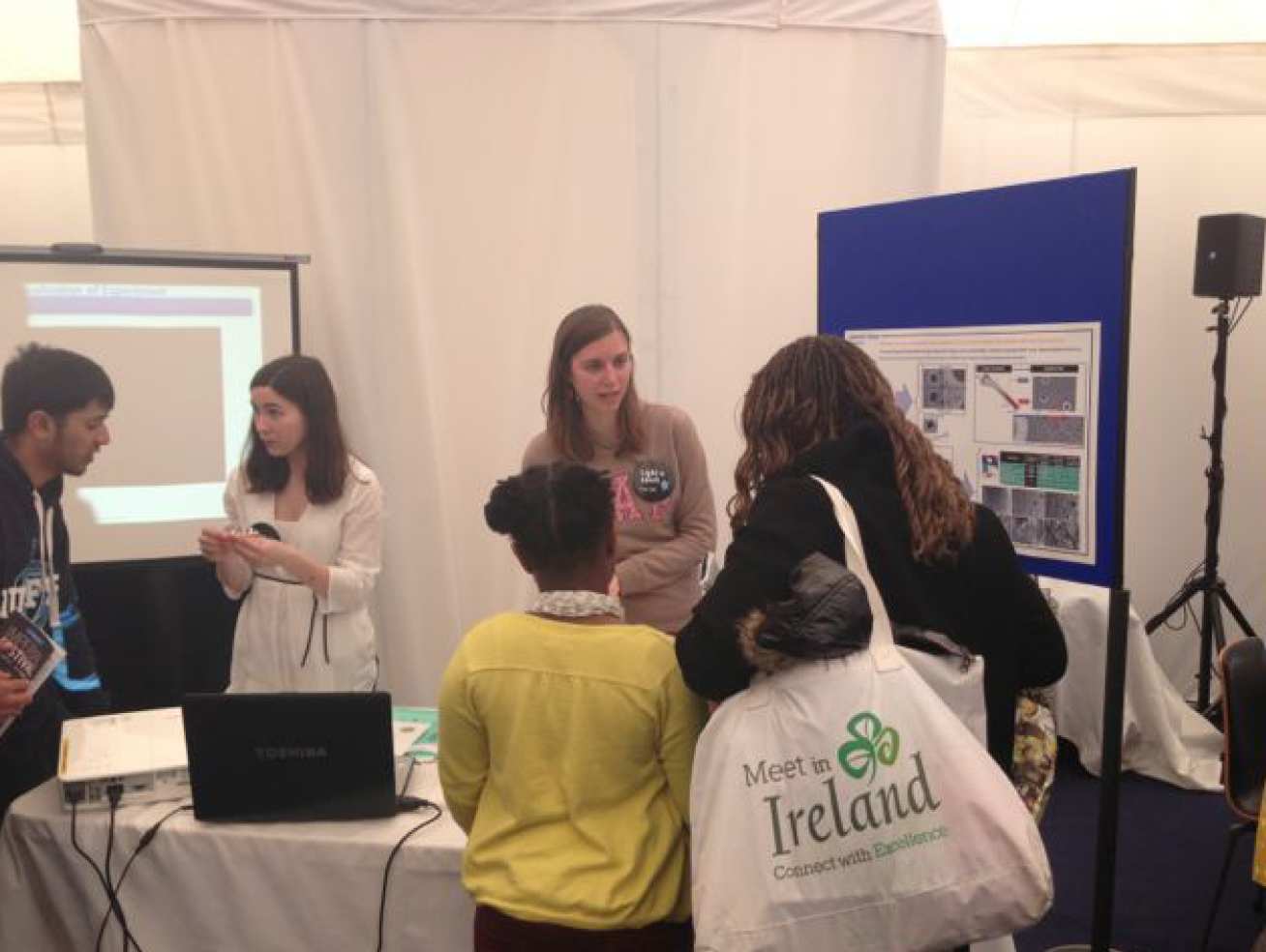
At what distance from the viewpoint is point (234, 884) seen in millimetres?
1832

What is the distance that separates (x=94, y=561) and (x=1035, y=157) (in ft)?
12.0

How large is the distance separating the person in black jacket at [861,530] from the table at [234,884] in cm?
72

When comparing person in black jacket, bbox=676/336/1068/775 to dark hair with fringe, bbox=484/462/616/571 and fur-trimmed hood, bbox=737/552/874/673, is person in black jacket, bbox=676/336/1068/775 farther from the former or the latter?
dark hair with fringe, bbox=484/462/616/571

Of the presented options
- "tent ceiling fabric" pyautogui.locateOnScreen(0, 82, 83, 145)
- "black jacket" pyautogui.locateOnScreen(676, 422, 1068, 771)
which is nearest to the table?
"black jacket" pyautogui.locateOnScreen(676, 422, 1068, 771)

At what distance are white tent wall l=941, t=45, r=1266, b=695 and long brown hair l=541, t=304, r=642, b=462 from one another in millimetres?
2412

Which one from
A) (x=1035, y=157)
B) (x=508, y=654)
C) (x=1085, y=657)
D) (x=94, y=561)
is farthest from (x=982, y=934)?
(x=1035, y=157)

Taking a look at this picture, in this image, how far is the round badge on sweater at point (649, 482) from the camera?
8.30ft

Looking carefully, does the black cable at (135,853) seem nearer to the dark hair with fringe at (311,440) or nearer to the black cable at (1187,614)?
the dark hair with fringe at (311,440)

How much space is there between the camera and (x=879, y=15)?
3768 millimetres

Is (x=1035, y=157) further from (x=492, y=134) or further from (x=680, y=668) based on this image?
(x=680, y=668)

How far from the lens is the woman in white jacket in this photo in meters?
2.46

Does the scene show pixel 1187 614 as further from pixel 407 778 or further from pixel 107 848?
pixel 107 848

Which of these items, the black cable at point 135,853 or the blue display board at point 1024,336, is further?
the blue display board at point 1024,336

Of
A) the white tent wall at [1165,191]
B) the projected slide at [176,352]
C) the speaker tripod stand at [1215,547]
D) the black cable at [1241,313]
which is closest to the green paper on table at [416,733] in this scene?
the projected slide at [176,352]
